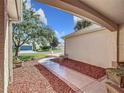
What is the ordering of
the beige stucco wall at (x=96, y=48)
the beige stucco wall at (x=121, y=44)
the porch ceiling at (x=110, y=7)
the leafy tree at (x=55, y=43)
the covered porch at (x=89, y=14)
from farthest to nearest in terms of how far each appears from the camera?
the leafy tree at (x=55, y=43)
the beige stucco wall at (x=96, y=48)
the beige stucco wall at (x=121, y=44)
the porch ceiling at (x=110, y=7)
the covered porch at (x=89, y=14)

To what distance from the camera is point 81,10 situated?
7.71 m

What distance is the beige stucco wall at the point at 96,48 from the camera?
11.5 metres

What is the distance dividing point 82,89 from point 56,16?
45925 millimetres

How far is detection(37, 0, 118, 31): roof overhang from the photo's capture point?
695 centimetres

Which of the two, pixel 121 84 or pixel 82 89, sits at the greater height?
pixel 121 84

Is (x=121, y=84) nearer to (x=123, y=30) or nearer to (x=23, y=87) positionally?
(x=23, y=87)

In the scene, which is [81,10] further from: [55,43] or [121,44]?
[55,43]

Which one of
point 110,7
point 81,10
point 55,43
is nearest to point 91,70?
point 81,10

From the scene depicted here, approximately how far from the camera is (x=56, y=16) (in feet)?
170

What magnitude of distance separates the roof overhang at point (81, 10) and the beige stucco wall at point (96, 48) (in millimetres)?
1074

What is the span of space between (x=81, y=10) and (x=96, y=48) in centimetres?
696

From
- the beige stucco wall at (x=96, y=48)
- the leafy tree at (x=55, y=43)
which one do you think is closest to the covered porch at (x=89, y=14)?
the beige stucco wall at (x=96, y=48)

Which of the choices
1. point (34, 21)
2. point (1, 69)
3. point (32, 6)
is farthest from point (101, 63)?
point (32, 6)

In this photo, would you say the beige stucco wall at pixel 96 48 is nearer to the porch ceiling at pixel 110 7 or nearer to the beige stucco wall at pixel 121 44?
the beige stucco wall at pixel 121 44
